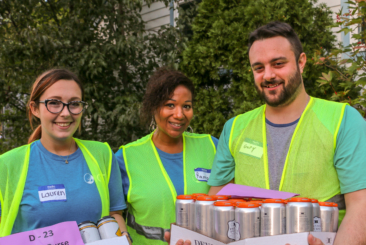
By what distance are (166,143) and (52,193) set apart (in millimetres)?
1081

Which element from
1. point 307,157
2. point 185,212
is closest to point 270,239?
point 185,212

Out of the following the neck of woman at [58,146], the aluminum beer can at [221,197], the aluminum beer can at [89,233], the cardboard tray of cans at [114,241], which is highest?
the neck of woman at [58,146]

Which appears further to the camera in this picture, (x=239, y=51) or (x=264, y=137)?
(x=239, y=51)

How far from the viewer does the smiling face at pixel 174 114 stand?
2852 mm

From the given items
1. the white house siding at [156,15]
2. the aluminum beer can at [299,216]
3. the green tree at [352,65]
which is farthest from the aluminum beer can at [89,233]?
the white house siding at [156,15]

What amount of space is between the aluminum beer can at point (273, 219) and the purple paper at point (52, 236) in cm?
98

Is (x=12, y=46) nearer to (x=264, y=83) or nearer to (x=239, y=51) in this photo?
(x=239, y=51)

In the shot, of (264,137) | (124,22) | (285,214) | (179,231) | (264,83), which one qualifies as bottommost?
(179,231)

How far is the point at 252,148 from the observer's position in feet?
7.58

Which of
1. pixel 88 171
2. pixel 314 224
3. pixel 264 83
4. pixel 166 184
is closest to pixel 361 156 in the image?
pixel 314 224

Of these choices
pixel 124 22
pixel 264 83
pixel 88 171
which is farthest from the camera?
pixel 124 22

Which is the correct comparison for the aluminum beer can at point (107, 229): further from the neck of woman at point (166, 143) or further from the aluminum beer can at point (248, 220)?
the neck of woman at point (166, 143)

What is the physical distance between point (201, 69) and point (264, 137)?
3060 millimetres

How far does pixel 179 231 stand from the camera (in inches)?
74.5
